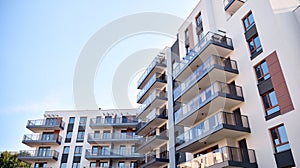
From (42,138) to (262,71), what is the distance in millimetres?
29351

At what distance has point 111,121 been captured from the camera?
33.4m

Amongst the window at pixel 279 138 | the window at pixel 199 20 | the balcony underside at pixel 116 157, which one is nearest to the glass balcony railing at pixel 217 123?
the window at pixel 279 138

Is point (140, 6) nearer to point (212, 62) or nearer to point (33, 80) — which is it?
point (212, 62)

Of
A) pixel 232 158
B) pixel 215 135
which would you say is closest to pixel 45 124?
pixel 215 135

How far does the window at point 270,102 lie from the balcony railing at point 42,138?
27.2m

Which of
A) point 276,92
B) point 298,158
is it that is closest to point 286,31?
point 276,92

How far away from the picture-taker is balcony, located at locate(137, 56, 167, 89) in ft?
87.4

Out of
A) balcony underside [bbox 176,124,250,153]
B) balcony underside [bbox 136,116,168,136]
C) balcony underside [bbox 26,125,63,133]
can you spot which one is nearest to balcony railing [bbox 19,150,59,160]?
balcony underside [bbox 26,125,63,133]

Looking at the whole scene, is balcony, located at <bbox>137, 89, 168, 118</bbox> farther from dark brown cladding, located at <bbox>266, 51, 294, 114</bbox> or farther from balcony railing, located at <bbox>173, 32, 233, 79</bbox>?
dark brown cladding, located at <bbox>266, 51, 294, 114</bbox>

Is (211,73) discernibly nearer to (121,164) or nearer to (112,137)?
(112,137)

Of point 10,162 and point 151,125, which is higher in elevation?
point 151,125

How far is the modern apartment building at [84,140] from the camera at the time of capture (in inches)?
1192

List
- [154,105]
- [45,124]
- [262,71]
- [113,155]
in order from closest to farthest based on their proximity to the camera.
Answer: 1. [262,71]
2. [154,105]
3. [113,155]
4. [45,124]

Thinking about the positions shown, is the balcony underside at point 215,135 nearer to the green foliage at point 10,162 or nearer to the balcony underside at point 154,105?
the balcony underside at point 154,105
